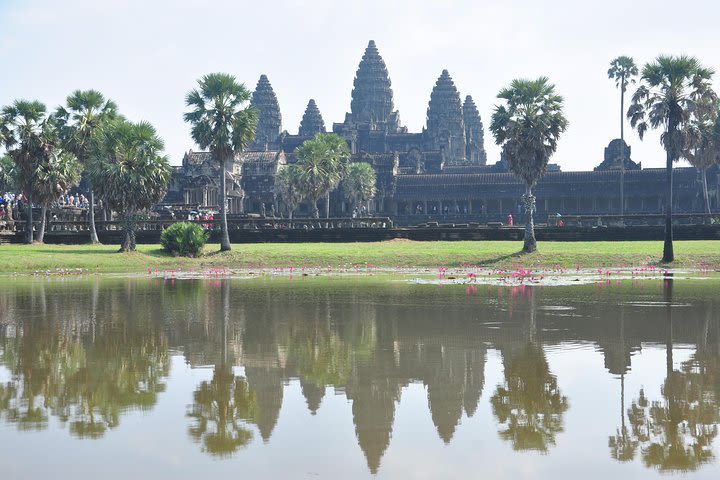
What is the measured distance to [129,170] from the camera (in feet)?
169

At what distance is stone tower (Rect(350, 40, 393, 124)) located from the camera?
16500 cm

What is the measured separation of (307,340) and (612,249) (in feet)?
112

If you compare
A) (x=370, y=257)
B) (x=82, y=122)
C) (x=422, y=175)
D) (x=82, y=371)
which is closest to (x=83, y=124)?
(x=82, y=122)

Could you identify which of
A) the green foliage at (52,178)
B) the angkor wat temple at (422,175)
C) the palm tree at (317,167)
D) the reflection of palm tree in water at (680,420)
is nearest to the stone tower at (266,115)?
the angkor wat temple at (422,175)

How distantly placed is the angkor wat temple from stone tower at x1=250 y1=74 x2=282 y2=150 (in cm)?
17

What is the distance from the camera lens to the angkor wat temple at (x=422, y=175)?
10806 centimetres

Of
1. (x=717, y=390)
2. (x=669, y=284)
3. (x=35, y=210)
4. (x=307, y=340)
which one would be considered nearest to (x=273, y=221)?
(x=35, y=210)

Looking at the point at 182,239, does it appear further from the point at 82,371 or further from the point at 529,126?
the point at 82,371

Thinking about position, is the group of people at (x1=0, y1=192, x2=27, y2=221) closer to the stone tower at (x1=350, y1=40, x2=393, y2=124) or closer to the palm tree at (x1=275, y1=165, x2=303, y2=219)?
the palm tree at (x1=275, y1=165, x2=303, y2=219)

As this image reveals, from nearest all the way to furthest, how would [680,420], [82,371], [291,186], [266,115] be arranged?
[680,420] < [82,371] < [291,186] < [266,115]

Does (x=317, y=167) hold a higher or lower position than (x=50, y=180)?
higher

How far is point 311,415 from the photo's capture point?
1176 cm

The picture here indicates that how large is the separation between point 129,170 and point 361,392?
40800 millimetres

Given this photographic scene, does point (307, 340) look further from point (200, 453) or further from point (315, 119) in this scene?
point (315, 119)
